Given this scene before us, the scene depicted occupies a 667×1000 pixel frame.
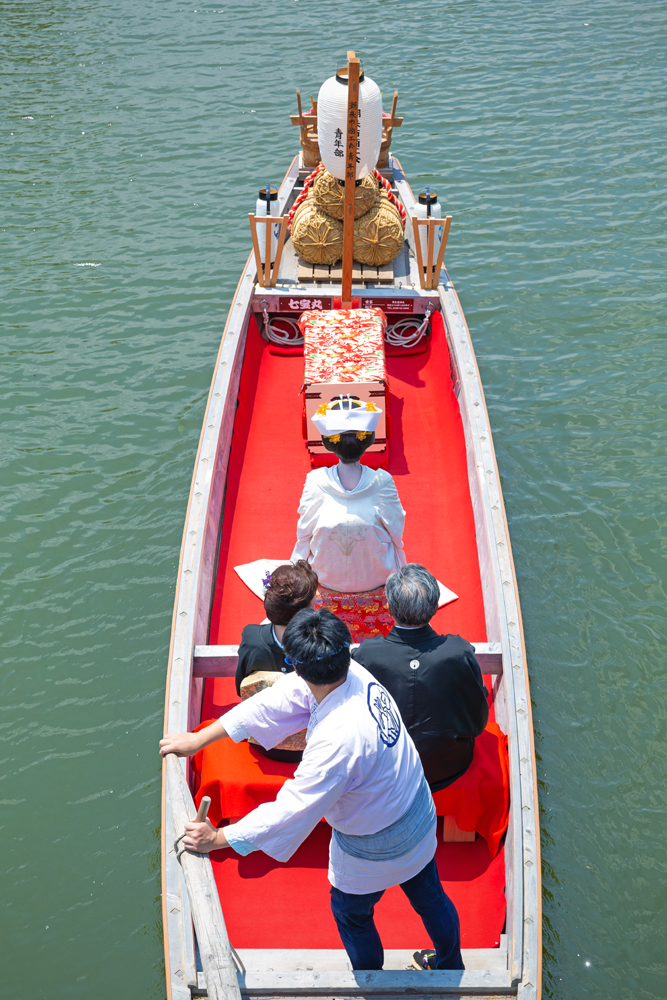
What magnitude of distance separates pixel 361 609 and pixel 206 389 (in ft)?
16.0

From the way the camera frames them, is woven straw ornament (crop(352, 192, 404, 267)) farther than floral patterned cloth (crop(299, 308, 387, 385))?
Yes

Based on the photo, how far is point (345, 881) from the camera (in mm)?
2682

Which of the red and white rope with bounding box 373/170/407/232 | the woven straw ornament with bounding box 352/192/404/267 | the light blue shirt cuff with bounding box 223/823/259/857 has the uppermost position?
the red and white rope with bounding box 373/170/407/232

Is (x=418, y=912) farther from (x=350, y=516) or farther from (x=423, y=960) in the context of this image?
(x=350, y=516)

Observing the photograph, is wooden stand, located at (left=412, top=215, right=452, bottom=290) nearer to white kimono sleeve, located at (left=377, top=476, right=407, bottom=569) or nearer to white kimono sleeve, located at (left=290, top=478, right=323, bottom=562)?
white kimono sleeve, located at (left=377, top=476, right=407, bottom=569)

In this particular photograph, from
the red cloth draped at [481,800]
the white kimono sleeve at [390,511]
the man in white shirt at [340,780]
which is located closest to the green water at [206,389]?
the red cloth draped at [481,800]

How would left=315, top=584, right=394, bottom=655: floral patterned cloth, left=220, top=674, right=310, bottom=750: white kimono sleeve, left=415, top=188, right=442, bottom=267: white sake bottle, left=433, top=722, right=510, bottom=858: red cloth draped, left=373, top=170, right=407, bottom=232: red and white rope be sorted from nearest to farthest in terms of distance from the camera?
1. left=220, top=674, right=310, bottom=750: white kimono sleeve
2. left=433, top=722, right=510, bottom=858: red cloth draped
3. left=315, top=584, right=394, bottom=655: floral patterned cloth
4. left=415, top=188, right=442, bottom=267: white sake bottle
5. left=373, top=170, right=407, bottom=232: red and white rope

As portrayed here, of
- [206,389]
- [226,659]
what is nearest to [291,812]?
[226,659]

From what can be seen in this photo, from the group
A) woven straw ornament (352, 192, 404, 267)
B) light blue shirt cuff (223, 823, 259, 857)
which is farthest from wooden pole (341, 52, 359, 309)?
light blue shirt cuff (223, 823, 259, 857)

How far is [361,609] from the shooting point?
178 inches

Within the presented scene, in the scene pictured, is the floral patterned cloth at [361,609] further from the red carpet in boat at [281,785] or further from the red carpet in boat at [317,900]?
the red carpet in boat at [317,900]

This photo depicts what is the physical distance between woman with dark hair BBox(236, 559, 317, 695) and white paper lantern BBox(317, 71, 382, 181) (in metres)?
5.23

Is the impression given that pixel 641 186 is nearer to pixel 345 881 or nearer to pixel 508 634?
pixel 508 634

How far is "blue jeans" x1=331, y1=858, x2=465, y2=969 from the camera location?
2826mm
